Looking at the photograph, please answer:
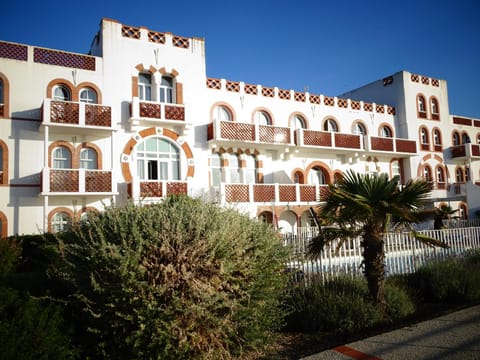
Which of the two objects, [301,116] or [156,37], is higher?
[156,37]

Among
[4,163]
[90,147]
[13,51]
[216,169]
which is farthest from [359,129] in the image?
[4,163]

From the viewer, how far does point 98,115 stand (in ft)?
55.9

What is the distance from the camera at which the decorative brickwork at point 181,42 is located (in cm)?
2042

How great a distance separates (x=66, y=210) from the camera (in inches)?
656

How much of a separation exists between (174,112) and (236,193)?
5.06 metres

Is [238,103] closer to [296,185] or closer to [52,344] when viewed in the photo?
[296,185]

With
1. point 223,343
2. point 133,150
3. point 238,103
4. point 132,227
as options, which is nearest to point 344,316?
point 223,343

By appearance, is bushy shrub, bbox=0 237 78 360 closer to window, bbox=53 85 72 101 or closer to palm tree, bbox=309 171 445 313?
palm tree, bbox=309 171 445 313

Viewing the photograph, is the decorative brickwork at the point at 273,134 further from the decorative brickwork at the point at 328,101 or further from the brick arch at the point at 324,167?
the decorative brickwork at the point at 328,101

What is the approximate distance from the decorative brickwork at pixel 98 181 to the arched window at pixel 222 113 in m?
7.19

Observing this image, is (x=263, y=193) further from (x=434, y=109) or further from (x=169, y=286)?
(x=434, y=109)

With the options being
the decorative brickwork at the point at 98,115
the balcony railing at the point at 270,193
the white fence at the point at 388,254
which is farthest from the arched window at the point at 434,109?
the decorative brickwork at the point at 98,115

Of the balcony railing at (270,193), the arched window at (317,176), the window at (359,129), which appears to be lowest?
the balcony railing at (270,193)

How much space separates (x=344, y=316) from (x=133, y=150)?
1417 cm
